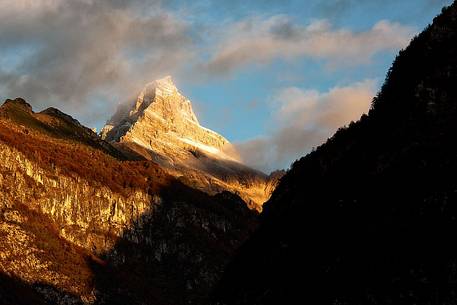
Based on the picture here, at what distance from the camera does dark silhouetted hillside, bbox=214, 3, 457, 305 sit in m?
32.4

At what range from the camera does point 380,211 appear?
3659 cm

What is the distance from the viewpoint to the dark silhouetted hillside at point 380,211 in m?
32.4

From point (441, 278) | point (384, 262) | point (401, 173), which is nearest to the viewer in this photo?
point (441, 278)

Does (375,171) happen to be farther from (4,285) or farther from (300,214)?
(4,285)

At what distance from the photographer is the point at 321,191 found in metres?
44.9

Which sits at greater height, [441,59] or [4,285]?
[441,59]

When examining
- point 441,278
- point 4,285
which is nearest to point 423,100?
point 441,278

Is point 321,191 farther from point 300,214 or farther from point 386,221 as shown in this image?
point 386,221

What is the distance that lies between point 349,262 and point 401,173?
16.9 feet

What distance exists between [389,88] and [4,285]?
157 m

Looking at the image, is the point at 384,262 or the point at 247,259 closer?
the point at 384,262

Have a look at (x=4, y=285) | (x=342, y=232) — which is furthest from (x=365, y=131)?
(x=4, y=285)

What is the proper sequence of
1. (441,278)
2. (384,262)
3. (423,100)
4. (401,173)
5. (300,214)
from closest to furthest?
(441,278), (384,262), (401,173), (423,100), (300,214)

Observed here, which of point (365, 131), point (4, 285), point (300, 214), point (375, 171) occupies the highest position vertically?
point (365, 131)
